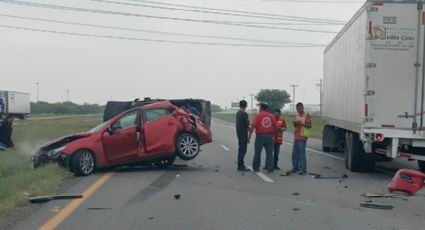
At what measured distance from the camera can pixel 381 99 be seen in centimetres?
1307

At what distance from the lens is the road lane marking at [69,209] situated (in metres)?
7.98

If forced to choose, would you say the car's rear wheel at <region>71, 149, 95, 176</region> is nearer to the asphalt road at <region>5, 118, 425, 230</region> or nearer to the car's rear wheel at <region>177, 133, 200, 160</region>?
the asphalt road at <region>5, 118, 425, 230</region>

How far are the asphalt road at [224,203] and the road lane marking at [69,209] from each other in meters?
0.02

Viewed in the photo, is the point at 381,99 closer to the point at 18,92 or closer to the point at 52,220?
the point at 52,220

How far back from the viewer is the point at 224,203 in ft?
32.7

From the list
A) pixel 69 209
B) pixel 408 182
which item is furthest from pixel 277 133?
pixel 69 209

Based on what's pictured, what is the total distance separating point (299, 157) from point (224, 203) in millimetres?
5352

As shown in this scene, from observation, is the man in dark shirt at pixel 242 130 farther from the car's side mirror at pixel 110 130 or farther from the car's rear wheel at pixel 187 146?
the car's side mirror at pixel 110 130

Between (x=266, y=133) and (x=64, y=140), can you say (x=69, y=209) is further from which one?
(x=266, y=133)

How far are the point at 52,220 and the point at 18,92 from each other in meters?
66.3

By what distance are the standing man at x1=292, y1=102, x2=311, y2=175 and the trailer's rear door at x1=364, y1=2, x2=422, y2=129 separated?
83.9 inches

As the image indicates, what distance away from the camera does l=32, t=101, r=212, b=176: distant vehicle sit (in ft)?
46.1

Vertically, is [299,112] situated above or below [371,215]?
above

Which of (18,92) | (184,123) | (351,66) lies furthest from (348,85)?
(18,92)
